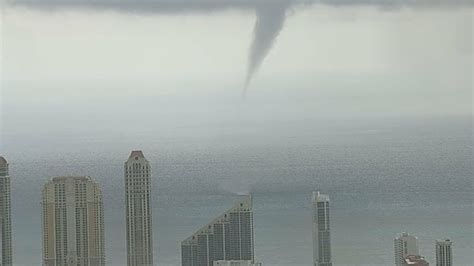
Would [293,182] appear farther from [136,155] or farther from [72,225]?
[72,225]

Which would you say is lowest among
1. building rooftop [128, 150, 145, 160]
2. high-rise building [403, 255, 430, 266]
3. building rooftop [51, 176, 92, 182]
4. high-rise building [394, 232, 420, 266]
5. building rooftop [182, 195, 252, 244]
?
high-rise building [403, 255, 430, 266]

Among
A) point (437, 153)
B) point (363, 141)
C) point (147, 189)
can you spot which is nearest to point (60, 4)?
point (147, 189)

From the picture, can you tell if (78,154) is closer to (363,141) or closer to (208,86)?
(208,86)

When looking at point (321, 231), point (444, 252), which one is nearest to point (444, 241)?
point (444, 252)

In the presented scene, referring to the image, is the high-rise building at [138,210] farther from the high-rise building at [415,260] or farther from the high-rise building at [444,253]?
the high-rise building at [444,253]

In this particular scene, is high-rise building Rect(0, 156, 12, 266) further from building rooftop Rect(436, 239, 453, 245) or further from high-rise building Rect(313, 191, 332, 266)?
building rooftop Rect(436, 239, 453, 245)

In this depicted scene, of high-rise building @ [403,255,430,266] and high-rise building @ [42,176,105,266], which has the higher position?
high-rise building @ [42,176,105,266]

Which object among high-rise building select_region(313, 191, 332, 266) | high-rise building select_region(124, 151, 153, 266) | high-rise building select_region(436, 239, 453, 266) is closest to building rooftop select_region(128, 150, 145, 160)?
high-rise building select_region(124, 151, 153, 266)
